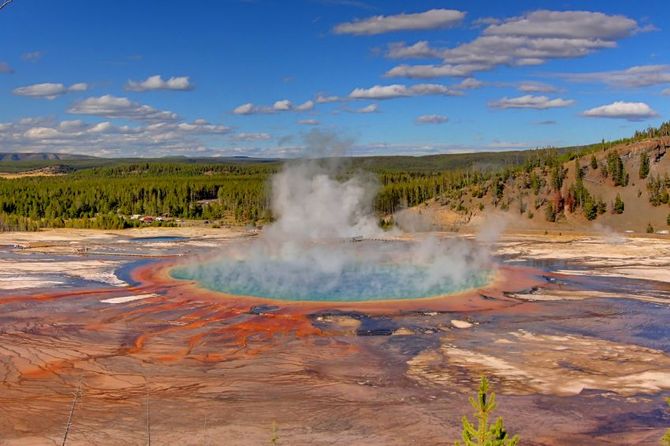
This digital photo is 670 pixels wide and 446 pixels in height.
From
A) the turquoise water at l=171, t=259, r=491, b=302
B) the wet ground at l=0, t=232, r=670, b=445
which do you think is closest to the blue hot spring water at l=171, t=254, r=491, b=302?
the turquoise water at l=171, t=259, r=491, b=302

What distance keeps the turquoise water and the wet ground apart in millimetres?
1625

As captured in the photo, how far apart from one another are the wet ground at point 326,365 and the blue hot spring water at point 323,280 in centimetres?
159

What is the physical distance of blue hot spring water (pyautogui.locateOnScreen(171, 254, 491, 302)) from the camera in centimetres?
2715

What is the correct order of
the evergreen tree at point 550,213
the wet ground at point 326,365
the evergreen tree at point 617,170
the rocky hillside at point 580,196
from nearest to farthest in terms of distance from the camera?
the wet ground at point 326,365 < the rocky hillside at point 580,196 < the evergreen tree at point 550,213 < the evergreen tree at point 617,170

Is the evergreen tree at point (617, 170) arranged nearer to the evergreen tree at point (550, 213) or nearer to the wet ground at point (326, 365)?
the evergreen tree at point (550, 213)

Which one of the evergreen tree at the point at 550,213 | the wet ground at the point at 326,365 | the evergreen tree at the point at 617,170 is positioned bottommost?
the wet ground at the point at 326,365

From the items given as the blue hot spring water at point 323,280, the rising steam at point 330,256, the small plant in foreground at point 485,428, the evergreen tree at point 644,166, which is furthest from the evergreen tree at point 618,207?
the small plant in foreground at point 485,428

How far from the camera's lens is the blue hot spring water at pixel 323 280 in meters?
27.2

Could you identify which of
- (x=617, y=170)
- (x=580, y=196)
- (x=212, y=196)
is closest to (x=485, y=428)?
(x=580, y=196)

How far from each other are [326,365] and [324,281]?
551 inches

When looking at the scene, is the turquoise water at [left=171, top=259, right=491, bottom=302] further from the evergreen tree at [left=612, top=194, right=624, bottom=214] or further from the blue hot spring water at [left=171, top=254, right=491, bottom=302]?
the evergreen tree at [left=612, top=194, right=624, bottom=214]

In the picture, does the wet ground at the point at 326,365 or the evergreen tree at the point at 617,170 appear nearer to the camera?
the wet ground at the point at 326,365

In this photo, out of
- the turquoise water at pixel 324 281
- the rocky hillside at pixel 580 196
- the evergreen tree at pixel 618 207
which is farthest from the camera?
the evergreen tree at pixel 618 207

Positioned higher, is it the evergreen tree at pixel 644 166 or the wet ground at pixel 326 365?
the evergreen tree at pixel 644 166
